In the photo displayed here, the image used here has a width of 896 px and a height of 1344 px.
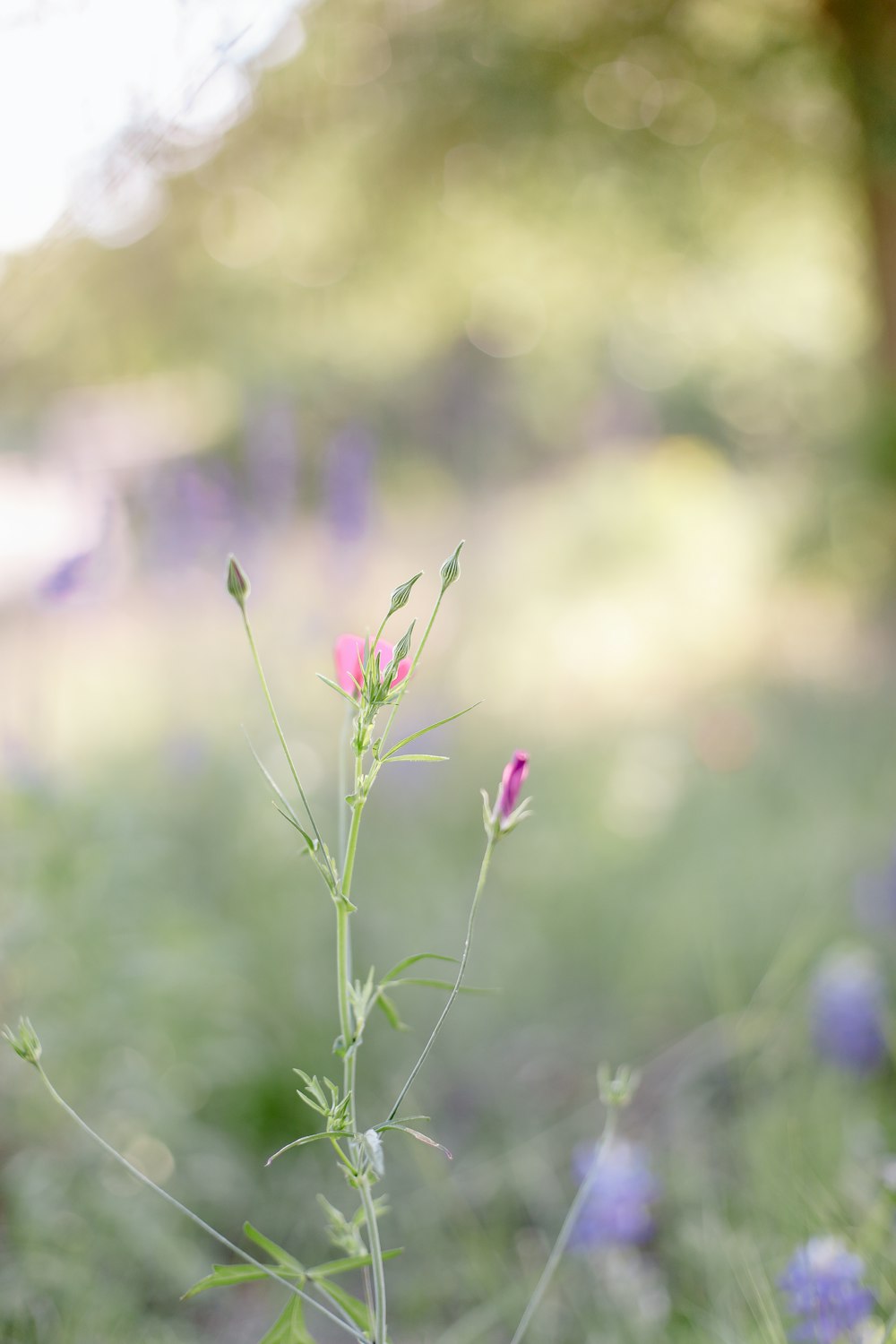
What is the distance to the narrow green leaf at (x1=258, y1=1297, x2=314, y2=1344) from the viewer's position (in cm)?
68

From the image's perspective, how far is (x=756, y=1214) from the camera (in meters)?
1.37

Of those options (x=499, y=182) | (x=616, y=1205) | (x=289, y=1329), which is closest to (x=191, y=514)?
(x=616, y=1205)

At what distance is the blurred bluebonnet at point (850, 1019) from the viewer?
167cm

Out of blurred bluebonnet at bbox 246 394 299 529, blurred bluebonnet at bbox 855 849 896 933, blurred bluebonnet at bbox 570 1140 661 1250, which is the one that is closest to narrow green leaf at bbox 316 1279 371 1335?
blurred bluebonnet at bbox 570 1140 661 1250

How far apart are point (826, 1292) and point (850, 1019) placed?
2.43 feet

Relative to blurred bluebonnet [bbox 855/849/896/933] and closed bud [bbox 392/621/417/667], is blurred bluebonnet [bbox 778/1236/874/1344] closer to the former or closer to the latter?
closed bud [bbox 392/621/417/667]

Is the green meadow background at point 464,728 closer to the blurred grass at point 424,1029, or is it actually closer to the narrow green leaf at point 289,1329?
Answer: the blurred grass at point 424,1029

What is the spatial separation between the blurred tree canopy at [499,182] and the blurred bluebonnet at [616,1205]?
1.44 meters

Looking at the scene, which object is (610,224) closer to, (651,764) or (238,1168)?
(651,764)

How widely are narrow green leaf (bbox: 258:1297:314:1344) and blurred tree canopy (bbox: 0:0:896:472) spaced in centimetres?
125

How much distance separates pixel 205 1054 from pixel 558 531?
5.96m

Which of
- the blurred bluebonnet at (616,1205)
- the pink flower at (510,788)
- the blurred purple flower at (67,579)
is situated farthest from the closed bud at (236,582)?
the blurred purple flower at (67,579)

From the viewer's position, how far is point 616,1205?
134 centimetres

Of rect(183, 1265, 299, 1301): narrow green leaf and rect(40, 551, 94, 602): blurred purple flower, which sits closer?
rect(183, 1265, 299, 1301): narrow green leaf
